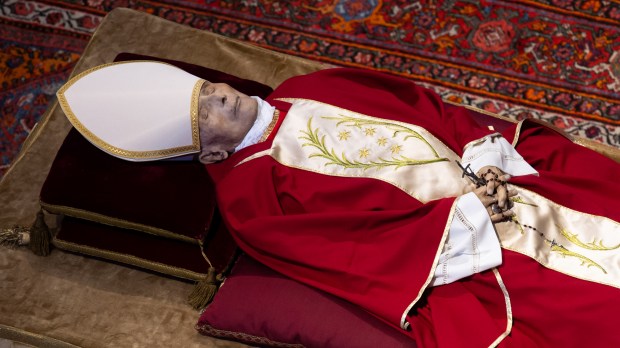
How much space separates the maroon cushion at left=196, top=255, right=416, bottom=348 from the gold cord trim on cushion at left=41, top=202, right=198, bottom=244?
0.93 ft

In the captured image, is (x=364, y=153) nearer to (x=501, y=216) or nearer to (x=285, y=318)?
(x=501, y=216)

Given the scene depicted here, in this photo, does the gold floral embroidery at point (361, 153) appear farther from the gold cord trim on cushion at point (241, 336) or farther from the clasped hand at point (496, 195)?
the gold cord trim on cushion at point (241, 336)

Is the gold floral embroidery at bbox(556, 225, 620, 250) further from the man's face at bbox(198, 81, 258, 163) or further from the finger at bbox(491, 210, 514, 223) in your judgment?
the man's face at bbox(198, 81, 258, 163)

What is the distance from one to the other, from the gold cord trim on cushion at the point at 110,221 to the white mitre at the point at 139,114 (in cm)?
25

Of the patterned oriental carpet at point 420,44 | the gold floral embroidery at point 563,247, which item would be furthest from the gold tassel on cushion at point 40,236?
the gold floral embroidery at point 563,247

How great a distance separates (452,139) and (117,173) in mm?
1345

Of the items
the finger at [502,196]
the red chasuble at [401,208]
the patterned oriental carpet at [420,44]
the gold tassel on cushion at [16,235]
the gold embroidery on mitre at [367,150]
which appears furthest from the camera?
the patterned oriental carpet at [420,44]

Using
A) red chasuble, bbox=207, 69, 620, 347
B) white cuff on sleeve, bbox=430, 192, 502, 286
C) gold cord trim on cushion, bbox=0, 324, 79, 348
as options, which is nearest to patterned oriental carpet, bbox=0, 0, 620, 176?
red chasuble, bbox=207, 69, 620, 347

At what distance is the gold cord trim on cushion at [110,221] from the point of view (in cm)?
275

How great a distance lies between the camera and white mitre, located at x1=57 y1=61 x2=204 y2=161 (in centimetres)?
274

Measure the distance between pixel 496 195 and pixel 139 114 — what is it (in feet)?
4.57

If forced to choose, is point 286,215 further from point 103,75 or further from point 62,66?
point 62,66

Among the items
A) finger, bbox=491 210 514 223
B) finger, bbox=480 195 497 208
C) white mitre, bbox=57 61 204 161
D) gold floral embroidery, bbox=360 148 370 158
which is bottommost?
white mitre, bbox=57 61 204 161

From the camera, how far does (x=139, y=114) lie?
276 cm
